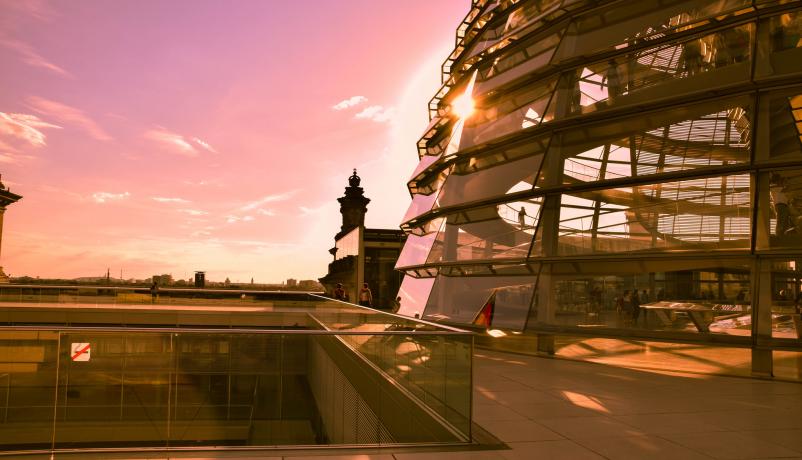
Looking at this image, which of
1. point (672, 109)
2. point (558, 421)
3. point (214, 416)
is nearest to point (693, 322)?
point (672, 109)

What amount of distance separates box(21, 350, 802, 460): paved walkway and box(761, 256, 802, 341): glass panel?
0.90 m

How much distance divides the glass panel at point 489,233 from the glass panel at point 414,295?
0.74 m

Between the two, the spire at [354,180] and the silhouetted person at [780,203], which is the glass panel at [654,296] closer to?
the silhouetted person at [780,203]

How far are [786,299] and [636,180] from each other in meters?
3.29

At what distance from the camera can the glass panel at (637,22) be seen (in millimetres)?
12164

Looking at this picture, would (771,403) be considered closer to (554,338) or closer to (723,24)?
(554,338)

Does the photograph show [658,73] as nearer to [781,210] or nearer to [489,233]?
[781,210]

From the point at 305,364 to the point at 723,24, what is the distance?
32.6 ft

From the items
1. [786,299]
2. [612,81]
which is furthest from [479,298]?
[786,299]

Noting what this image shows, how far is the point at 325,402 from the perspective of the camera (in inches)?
338

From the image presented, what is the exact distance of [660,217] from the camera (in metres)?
12.0

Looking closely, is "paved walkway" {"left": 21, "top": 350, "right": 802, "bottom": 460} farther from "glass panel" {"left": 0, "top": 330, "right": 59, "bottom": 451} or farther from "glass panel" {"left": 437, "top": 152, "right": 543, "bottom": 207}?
"glass panel" {"left": 437, "top": 152, "right": 543, "bottom": 207}

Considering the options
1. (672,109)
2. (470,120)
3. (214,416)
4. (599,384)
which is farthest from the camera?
(470,120)

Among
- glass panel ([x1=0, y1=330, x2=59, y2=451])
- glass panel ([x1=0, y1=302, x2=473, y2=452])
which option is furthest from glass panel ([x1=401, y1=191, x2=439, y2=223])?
glass panel ([x1=0, y1=330, x2=59, y2=451])
